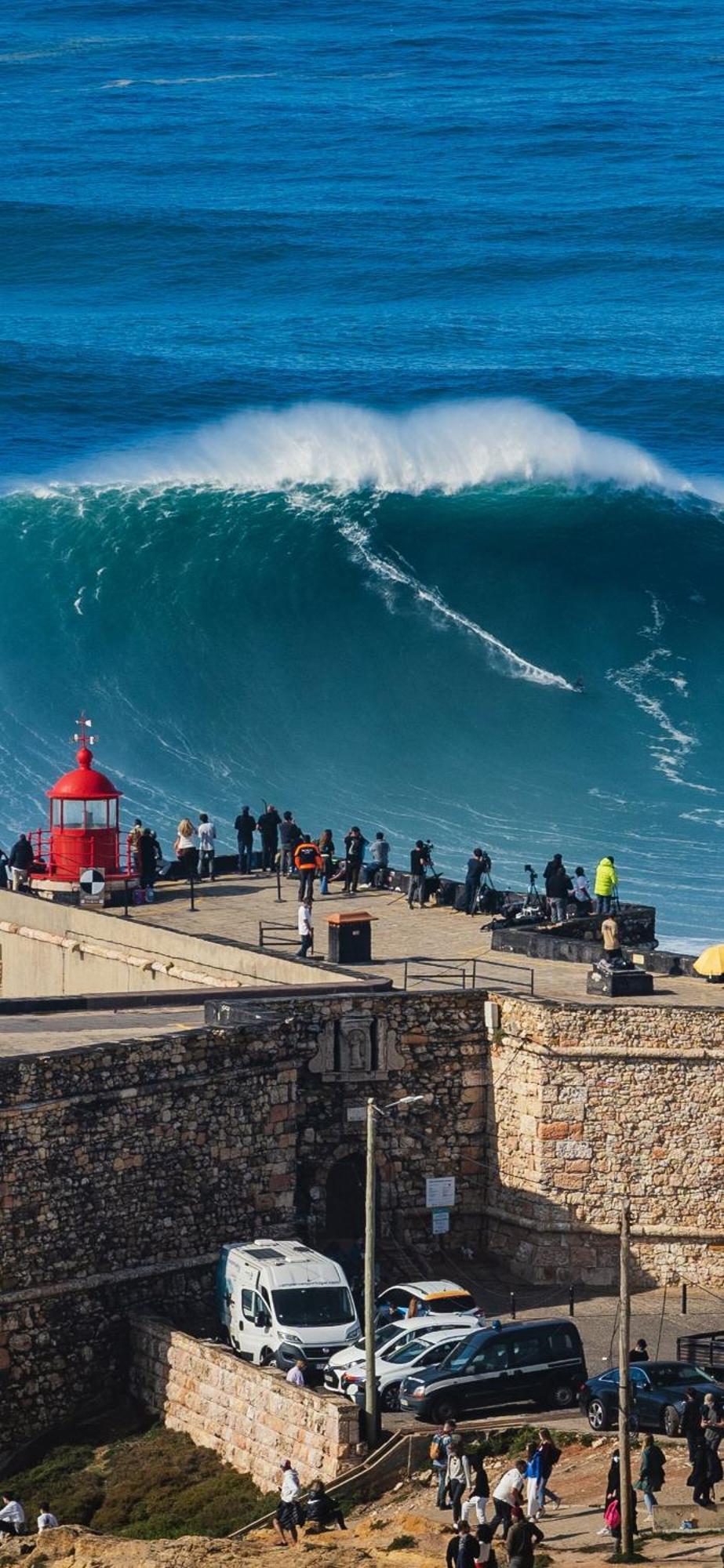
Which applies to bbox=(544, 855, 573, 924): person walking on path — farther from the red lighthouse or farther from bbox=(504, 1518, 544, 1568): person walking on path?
bbox=(504, 1518, 544, 1568): person walking on path

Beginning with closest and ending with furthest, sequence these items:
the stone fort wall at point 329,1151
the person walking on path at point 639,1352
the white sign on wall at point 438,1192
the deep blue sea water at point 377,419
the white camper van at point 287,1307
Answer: the person walking on path at point 639,1352, the white camper van at point 287,1307, the stone fort wall at point 329,1151, the white sign on wall at point 438,1192, the deep blue sea water at point 377,419

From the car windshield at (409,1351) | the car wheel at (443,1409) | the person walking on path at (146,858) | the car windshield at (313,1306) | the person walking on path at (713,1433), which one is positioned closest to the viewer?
the person walking on path at (713,1433)

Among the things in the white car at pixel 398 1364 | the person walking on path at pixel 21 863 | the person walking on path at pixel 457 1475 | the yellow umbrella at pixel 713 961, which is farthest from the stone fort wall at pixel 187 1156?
the person walking on path at pixel 21 863

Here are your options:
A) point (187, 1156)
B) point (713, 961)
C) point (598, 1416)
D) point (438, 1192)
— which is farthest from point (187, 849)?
point (598, 1416)

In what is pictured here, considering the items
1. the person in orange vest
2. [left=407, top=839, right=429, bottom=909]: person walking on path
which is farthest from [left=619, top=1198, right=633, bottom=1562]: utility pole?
[left=407, top=839, right=429, bottom=909]: person walking on path

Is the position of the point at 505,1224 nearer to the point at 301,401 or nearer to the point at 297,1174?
the point at 297,1174

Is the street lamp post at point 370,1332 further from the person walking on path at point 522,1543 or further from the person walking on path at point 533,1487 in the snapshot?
the person walking on path at point 522,1543
